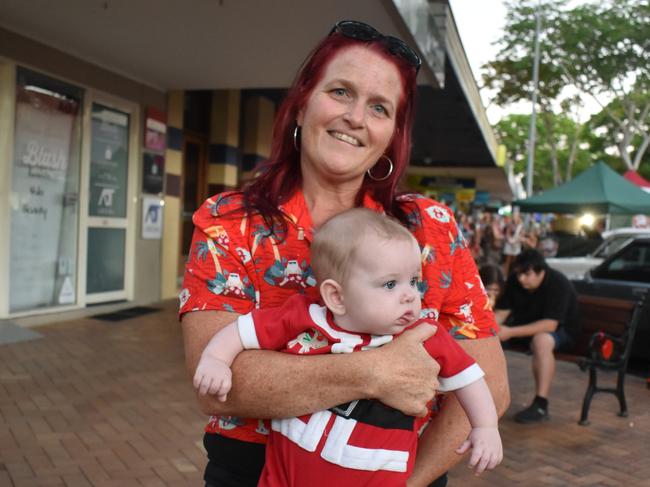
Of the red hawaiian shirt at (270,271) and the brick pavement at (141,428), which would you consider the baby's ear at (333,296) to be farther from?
the brick pavement at (141,428)

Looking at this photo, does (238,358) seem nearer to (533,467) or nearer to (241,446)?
(241,446)

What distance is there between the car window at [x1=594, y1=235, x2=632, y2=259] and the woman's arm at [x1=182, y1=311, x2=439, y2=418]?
10.7 meters

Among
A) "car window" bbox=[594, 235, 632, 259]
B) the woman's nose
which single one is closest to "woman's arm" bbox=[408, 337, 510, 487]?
the woman's nose

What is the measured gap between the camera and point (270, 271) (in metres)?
1.65

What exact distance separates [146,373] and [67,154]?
3.50 m

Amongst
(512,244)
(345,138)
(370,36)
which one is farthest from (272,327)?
(512,244)

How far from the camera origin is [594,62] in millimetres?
25234

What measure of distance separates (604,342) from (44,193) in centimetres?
641

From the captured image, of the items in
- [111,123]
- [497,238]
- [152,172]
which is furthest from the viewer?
[497,238]

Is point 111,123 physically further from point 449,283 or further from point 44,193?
point 449,283

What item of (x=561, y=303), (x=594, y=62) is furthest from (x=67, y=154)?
(x=594, y=62)

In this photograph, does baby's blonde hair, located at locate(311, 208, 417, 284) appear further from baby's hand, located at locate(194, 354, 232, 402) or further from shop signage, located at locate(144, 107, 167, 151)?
shop signage, located at locate(144, 107, 167, 151)

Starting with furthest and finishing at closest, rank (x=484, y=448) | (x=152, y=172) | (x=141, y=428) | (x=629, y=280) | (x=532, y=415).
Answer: (x=152, y=172) → (x=629, y=280) → (x=532, y=415) → (x=141, y=428) → (x=484, y=448)

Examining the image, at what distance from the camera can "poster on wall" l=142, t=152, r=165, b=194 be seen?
972 centimetres
